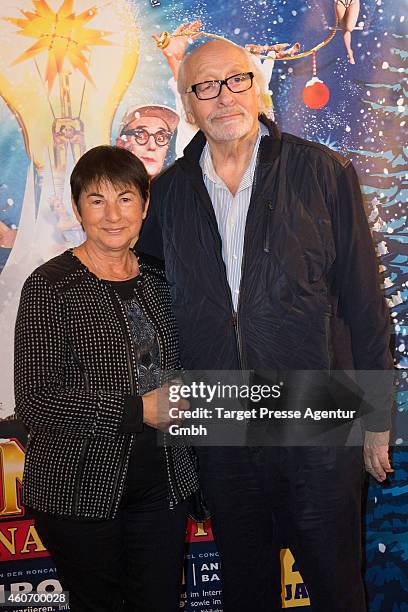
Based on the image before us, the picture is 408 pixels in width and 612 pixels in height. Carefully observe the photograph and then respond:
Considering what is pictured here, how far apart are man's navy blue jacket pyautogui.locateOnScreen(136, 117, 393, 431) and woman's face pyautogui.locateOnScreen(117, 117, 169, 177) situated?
56 centimetres

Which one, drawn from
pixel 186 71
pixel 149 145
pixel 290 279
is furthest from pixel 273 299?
pixel 149 145

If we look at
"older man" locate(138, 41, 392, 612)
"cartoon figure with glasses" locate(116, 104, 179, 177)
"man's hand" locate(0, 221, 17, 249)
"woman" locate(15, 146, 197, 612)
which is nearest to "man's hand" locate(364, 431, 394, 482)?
"older man" locate(138, 41, 392, 612)

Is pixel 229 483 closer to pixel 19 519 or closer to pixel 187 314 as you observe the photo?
pixel 187 314

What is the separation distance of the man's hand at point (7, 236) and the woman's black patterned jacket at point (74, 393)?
70 cm

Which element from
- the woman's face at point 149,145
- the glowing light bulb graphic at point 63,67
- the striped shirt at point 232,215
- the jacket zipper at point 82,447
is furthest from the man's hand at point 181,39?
the jacket zipper at point 82,447

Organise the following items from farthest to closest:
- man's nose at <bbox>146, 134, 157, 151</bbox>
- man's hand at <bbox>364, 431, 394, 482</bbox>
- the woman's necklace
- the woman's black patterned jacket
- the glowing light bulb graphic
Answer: man's nose at <bbox>146, 134, 157, 151</bbox> < the glowing light bulb graphic < man's hand at <bbox>364, 431, 394, 482</bbox> < the woman's necklace < the woman's black patterned jacket

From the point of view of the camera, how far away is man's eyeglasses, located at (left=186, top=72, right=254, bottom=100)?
1761mm

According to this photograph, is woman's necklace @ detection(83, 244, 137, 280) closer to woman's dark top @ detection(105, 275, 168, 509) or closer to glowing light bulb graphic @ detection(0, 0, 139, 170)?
woman's dark top @ detection(105, 275, 168, 509)

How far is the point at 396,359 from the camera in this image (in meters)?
2.39

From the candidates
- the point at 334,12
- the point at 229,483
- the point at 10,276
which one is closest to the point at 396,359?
the point at 229,483

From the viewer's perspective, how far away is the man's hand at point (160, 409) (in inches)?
62.1

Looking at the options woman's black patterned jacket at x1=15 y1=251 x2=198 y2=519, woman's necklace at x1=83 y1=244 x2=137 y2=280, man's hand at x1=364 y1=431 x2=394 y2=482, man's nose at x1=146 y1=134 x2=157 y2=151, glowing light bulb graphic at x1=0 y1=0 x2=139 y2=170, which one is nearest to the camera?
woman's black patterned jacket at x1=15 y1=251 x2=198 y2=519

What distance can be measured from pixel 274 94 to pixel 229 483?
1.30 m

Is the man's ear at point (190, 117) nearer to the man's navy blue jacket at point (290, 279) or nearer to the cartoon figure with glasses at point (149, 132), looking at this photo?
the man's navy blue jacket at point (290, 279)
